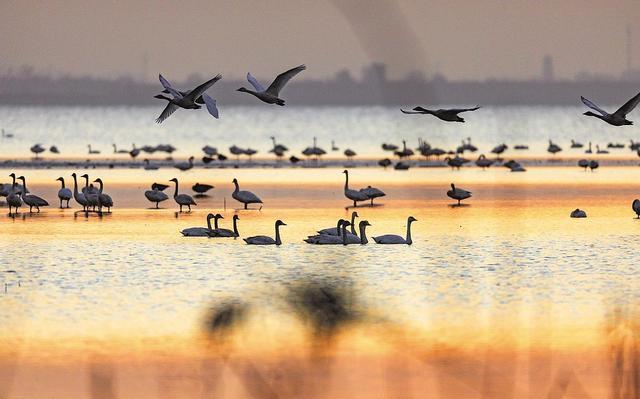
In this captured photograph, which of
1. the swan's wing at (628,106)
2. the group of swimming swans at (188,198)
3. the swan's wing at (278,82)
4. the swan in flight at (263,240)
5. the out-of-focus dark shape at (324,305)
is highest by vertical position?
the swan's wing at (278,82)

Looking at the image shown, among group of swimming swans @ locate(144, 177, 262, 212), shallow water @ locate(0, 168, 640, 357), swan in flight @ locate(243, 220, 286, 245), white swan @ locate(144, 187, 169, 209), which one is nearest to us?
shallow water @ locate(0, 168, 640, 357)

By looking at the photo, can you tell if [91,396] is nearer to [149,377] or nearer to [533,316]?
[149,377]

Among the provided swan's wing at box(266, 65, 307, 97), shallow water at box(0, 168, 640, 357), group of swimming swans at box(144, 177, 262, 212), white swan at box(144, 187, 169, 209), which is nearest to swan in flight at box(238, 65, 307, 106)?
swan's wing at box(266, 65, 307, 97)

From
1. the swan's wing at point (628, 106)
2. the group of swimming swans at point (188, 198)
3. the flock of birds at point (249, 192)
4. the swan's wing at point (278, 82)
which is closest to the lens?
the swan's wing at point (628, 106)

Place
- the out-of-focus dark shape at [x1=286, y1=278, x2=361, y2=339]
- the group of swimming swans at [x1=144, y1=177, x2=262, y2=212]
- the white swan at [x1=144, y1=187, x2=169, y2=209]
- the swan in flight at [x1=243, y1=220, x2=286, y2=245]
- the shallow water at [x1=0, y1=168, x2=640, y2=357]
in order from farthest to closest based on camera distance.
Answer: the white swan at [x1=144, y1=187, x2=169, y2=209] < the group of swimming swans at [x1=144, y1=177, x2=262, y2=212] < the swan in flight at [x1=243, y1=220, x2=286, y2=245] < the shallow water at [x1=0, y1=168, x2=640, y2=357] < the out-of-focus dark shape at [x1=286, y1=278, x2=361, y2=339]

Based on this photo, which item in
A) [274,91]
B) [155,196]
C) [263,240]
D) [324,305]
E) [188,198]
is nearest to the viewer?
[324,305]

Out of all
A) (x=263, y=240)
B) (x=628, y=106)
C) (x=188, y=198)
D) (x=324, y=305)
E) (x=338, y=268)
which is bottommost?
(x=324, y=305)

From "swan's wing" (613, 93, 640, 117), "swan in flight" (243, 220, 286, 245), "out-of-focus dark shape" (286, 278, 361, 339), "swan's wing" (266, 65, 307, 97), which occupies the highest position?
"swan's wing" (266, 65, 307, 97)

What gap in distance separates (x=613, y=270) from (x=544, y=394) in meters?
11.0

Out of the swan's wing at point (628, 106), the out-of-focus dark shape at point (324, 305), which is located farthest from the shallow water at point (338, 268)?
the swan's wing at point (628, 106)

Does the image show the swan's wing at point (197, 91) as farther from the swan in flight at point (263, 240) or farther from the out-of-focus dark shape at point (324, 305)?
the swan in flight at point (263, 240)

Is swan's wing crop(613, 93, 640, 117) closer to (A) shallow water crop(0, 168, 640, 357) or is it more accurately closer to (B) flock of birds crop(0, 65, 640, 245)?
(B) flock of birds crop(0, 65, 640, 245)

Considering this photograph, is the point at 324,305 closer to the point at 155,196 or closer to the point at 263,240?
the point at 263,240

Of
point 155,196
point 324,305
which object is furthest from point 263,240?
point 155,196
